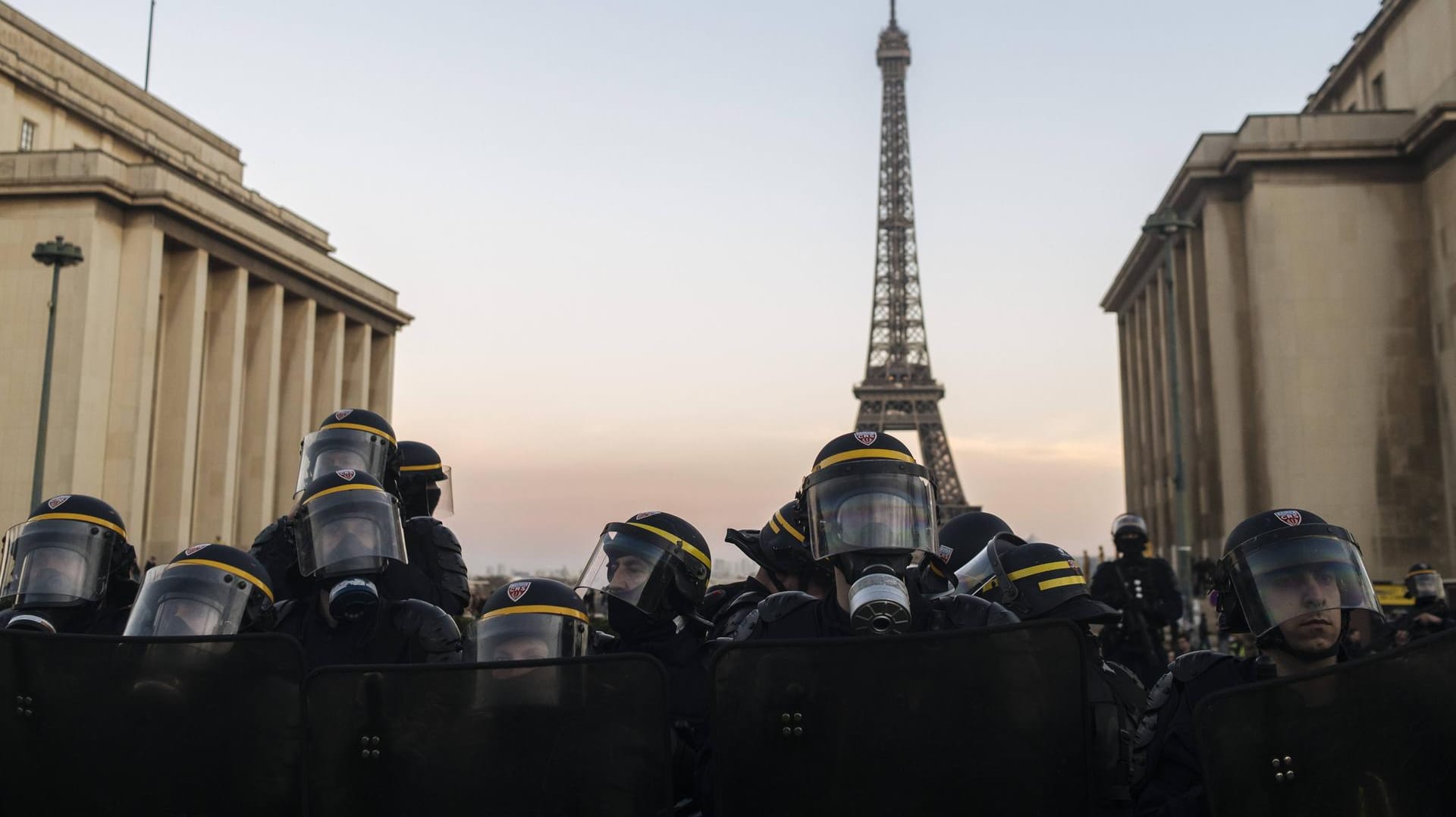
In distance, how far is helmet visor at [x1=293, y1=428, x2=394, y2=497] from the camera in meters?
7.10

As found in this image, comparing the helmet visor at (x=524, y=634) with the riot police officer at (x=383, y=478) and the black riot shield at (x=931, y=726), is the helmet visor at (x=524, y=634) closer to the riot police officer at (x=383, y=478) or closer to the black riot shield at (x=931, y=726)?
the black riot shield at (x=931, y=726)

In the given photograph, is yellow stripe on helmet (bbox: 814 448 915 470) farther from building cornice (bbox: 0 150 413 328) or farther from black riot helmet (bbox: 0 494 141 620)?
building cornice (bbox: 0 150 413 328)

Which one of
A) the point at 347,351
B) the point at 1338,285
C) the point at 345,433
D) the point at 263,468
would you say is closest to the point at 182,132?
the point at 347,351

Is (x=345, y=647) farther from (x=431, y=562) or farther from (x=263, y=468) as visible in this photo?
(x=263, y=468)

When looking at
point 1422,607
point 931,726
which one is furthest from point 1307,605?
point 1422,607

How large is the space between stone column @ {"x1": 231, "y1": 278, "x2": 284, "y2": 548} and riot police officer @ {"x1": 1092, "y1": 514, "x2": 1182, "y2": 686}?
131 ft

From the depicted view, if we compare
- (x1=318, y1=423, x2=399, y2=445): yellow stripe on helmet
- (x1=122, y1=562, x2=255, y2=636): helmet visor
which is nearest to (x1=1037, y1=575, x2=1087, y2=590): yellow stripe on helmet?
(x1=122, y1=562, x2=255, y2=636): helmet visor

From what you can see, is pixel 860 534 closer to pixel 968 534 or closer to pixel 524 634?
pixel 524 634

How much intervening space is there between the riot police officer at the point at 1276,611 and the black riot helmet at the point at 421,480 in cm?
492

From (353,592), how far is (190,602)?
1.88 ft

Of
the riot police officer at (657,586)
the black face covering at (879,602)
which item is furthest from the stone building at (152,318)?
the black face covering at (879,602)

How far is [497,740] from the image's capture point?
3.37 meters

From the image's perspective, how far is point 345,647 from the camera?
16.7 ft

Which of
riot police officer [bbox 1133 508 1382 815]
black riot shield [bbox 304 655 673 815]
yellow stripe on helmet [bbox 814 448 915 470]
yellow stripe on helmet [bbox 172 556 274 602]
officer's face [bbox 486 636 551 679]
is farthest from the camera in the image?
yellow stripe on helmet [bbox 172 556 274 602]
